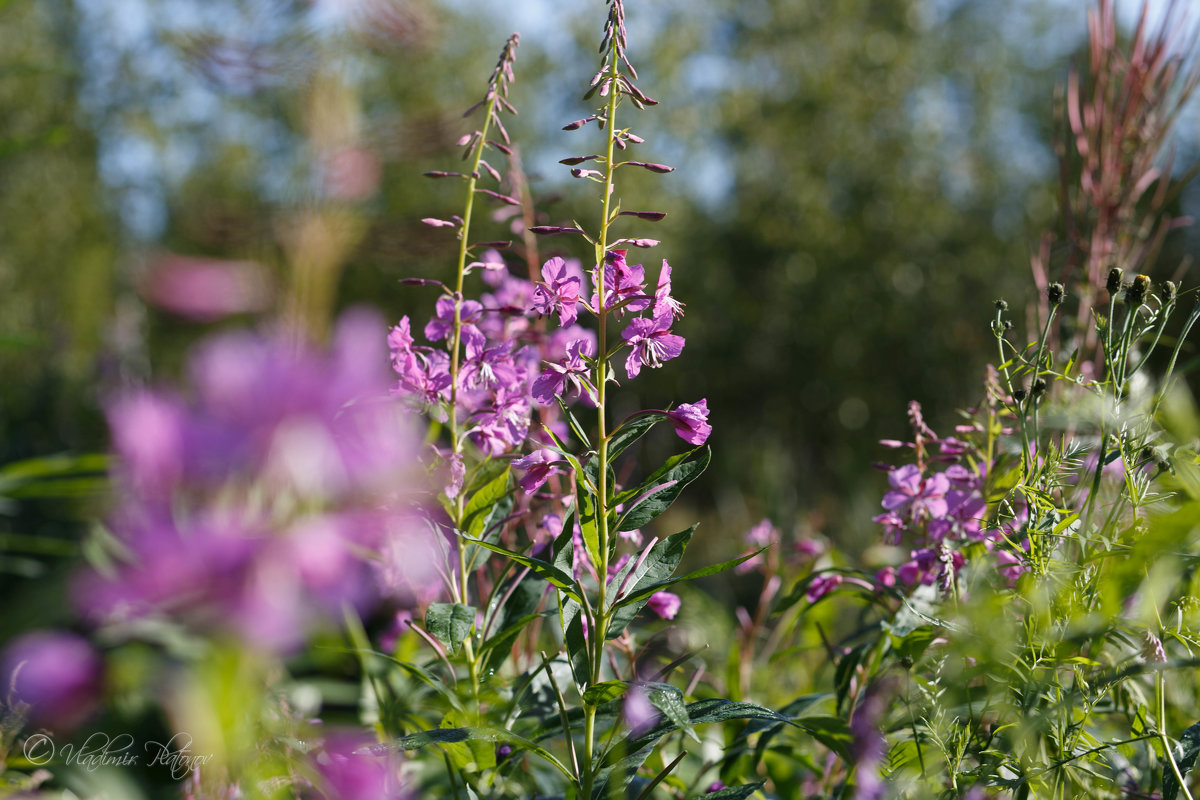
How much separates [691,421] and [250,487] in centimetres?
75

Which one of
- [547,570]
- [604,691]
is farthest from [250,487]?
[604,691]

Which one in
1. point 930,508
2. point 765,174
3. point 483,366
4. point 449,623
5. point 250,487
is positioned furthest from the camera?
point 765,174

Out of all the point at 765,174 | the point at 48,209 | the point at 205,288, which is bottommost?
the point at 48,209

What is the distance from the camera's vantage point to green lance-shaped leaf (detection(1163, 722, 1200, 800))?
99 cm

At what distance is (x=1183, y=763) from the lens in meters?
1.01

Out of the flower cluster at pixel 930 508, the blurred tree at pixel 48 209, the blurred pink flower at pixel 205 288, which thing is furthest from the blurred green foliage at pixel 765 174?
the blurred pink flower at pixel 205 288

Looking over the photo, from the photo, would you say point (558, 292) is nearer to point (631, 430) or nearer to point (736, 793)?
point (631, 430)

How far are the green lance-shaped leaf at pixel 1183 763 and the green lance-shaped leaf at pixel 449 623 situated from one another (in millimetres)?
872

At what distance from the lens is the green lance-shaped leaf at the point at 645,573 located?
44.2 inches

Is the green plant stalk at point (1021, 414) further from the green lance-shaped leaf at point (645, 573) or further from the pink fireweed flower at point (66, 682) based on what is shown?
the pink fireweed flower at point (66, 682)

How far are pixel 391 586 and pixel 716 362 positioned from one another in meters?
12.4

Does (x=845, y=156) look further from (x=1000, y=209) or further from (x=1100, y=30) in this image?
(x=1100, y=30)

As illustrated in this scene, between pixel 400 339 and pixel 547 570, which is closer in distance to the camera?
pixel 547 570

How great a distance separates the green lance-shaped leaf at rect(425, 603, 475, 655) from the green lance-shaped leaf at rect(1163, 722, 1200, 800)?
872 millimetres
